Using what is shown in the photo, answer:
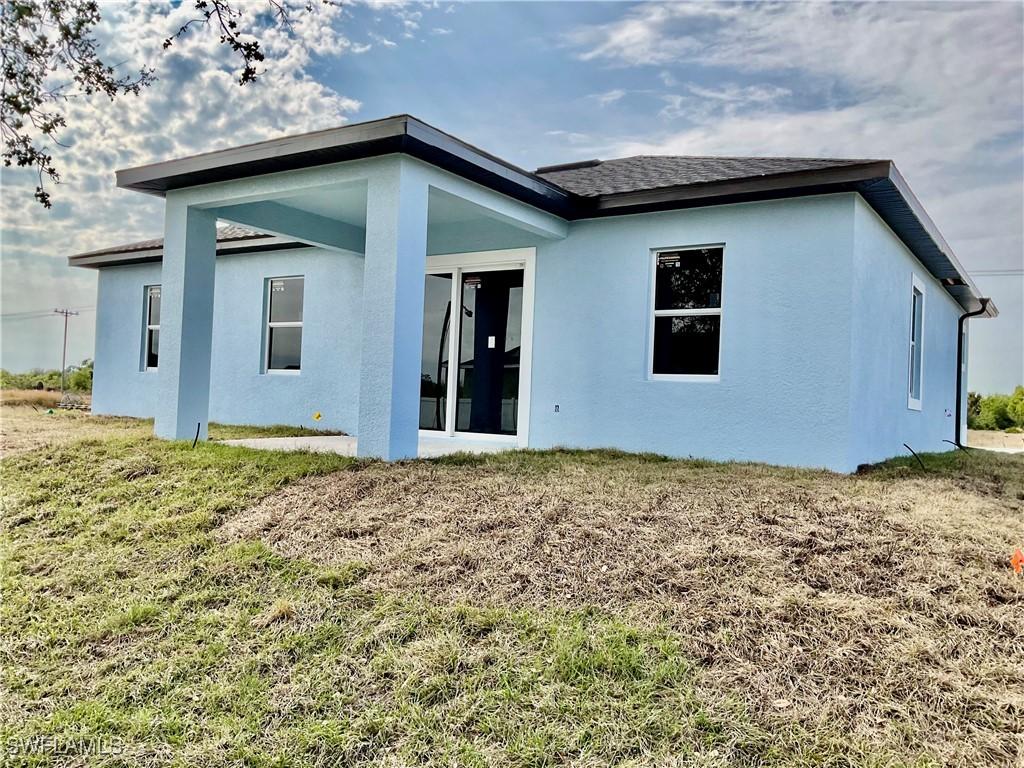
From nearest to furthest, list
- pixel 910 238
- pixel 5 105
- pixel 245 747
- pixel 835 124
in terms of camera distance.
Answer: pixel 245 747 → pixel 5 105 → pixel 910 238 → pixel 835 124

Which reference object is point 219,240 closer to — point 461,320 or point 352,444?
point 461,320

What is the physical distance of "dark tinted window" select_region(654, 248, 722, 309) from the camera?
8.01 meters

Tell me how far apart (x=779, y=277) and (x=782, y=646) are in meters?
5.07

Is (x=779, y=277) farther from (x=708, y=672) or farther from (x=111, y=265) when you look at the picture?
(x=111, y=265)

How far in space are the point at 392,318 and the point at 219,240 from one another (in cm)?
691

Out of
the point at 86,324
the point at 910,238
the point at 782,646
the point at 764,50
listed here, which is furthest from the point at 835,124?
the point at 86,324

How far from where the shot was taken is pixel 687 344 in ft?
26.8

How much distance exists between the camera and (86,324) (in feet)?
50.8

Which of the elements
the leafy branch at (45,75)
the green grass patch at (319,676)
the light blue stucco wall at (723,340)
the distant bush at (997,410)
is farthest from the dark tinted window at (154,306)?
the distant bush at (997,410)

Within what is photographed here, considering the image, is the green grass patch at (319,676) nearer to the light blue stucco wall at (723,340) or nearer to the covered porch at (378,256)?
the covered porch at (378,256)

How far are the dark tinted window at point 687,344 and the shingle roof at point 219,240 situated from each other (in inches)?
253

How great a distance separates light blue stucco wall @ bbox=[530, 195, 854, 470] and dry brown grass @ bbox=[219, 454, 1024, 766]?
1.43m

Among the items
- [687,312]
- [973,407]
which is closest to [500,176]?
[687,312]

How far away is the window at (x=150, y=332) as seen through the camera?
13242mm
